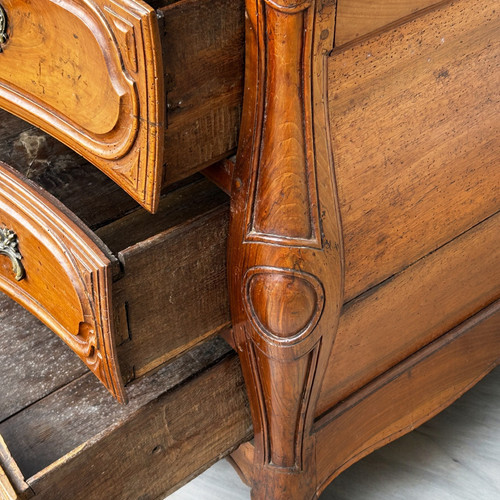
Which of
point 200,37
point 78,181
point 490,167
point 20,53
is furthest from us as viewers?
point 78,181

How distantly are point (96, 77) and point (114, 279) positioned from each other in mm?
169

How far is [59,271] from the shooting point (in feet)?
2.48

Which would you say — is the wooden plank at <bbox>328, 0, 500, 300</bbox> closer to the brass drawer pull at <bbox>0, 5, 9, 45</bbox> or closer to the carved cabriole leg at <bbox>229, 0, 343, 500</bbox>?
the carved cabriole leg at <bbox>229, 0, 343, 500</bbox>

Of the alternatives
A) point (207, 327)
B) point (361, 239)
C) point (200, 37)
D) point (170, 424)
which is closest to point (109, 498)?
point (170, 424)

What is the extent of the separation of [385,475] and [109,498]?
0.47 meters

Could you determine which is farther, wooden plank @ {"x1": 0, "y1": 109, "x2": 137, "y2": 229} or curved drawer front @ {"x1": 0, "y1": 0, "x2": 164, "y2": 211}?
wooden plank @ {"x1": 0, "y1": 109, "x2": 137, "y2": 229}

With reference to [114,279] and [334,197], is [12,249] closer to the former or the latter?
[114,279]

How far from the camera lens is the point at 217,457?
896mm

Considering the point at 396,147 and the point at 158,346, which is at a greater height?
the point at 396,147

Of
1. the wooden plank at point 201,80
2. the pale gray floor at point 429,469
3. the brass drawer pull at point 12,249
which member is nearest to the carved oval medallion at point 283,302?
the wooden plank at point 201,80

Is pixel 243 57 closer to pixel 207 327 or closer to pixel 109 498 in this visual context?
pixel 207 327

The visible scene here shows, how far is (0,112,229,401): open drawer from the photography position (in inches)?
27.7

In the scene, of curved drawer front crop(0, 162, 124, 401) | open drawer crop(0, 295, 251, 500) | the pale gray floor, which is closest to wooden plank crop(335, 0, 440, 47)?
curved drawer front crop(0, 162, 124, 401)

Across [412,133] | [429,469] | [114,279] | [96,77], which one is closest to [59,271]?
[114,279]
